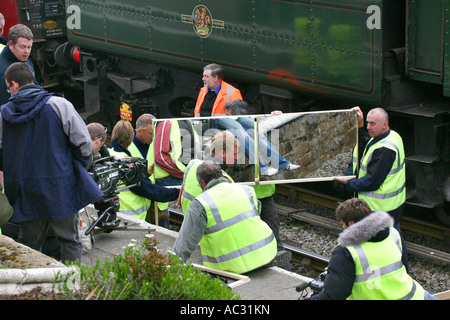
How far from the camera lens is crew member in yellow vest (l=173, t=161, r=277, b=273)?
5461 millimetres

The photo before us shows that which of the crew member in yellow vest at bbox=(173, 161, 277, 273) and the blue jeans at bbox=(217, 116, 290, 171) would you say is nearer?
the crew member in yellow vest at bbox=(173, 161, 277, 273)

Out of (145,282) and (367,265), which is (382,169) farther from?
(145,282)

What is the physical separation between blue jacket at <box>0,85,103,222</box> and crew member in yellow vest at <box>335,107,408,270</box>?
2.90 meters

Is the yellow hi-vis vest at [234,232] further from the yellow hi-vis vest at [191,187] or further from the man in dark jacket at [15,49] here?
the man in dark jacket at [15,49]

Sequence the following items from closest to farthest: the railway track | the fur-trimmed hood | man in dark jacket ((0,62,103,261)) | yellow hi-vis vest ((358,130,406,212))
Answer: the fur-trimmed hood, man in dark jacket ((0,62,103,261)), yellow hi-vis vest ((358,130,406,212)), the railway track

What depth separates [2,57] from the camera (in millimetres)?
6758

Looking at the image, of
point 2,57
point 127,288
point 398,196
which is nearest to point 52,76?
point 2,57

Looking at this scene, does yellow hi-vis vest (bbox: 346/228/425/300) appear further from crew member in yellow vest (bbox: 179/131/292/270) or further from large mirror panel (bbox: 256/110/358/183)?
large mirror panel (bbox: 256/110/358/183)

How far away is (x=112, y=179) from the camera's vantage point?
6180 mm

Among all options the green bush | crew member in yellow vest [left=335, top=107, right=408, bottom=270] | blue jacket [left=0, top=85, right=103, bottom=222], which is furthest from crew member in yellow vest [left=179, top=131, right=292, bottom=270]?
the green bush

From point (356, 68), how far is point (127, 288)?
496cm

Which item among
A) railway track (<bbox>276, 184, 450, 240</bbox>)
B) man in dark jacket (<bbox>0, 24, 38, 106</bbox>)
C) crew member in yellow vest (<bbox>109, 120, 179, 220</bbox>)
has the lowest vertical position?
railway track (<bbox>276, 184, 450, 240</bbox>)
